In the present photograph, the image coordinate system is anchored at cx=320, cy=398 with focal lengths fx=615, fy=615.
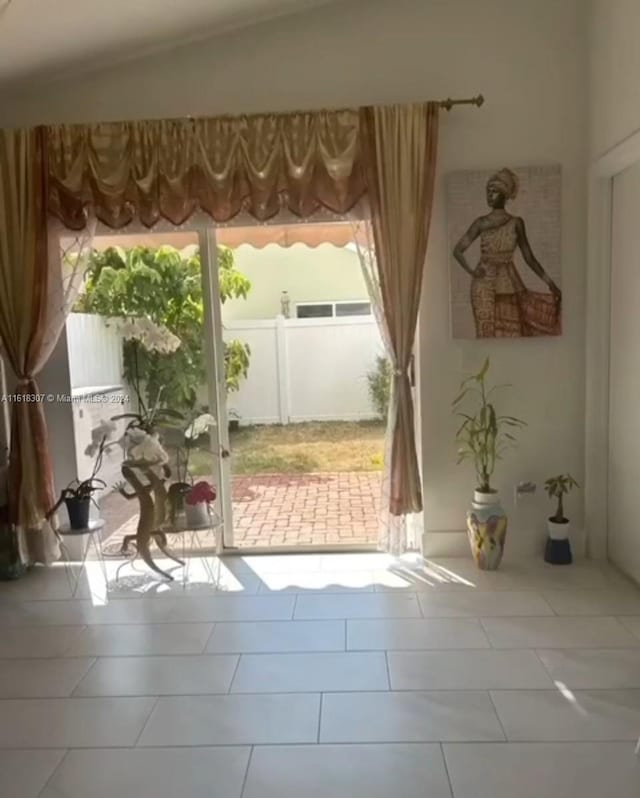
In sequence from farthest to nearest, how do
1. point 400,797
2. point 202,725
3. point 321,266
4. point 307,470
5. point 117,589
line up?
point 307,470, point 321,266, point 117,589, point 202,725, point 400,797

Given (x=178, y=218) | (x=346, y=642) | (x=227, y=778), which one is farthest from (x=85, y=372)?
(x=227, y=778)

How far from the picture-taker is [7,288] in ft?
10.6

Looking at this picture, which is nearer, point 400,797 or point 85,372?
point 400,797

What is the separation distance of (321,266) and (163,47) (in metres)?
1.39

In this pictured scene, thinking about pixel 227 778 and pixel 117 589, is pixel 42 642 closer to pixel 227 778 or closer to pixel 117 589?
pixel 117 589

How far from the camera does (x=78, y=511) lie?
10.3 feet

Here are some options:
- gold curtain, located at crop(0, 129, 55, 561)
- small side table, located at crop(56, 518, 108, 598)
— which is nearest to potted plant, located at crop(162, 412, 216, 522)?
small side table, located at crop(56, 518, 108, 598)

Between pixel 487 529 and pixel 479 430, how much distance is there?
0.51 m

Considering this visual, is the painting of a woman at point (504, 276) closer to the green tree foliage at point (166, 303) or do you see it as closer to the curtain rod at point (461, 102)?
the curtain rod at point (461, 102)

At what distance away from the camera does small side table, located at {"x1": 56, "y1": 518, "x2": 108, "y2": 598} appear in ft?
10.3

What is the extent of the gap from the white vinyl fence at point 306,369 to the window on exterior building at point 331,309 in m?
0.03

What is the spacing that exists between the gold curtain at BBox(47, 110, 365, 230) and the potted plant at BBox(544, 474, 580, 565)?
1.81 meters

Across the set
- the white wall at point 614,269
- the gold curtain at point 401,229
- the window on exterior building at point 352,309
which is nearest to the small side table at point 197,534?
the gold curtain at point 401,229

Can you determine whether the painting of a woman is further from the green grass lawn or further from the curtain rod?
the green grass lawn
